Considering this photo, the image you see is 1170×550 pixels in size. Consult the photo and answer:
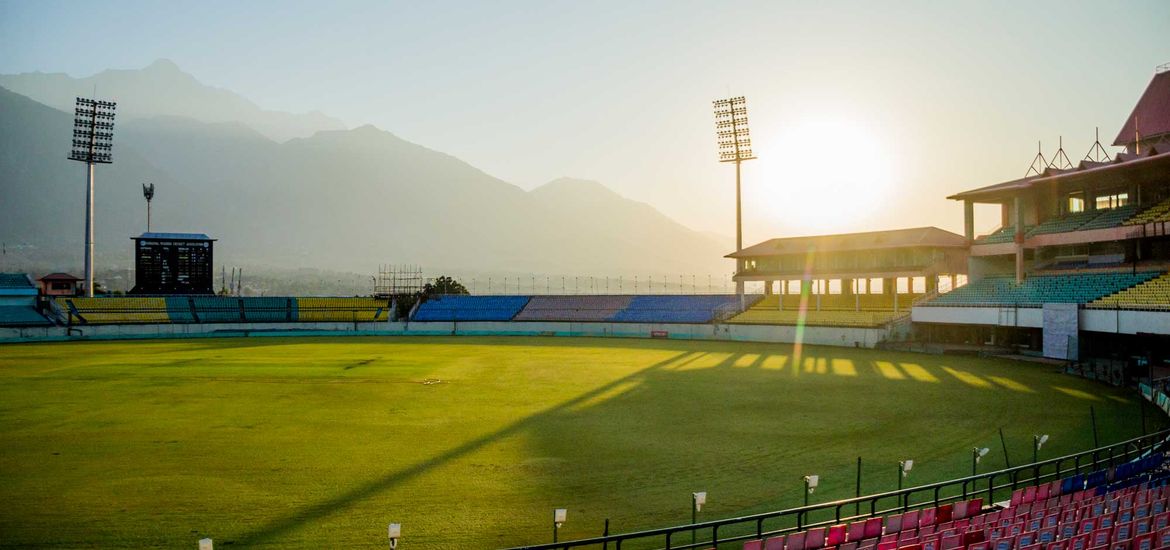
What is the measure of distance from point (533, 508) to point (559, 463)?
423 centimetres

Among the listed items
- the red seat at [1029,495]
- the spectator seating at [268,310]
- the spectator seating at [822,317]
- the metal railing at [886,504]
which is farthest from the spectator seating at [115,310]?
the red seat at [1029,495]

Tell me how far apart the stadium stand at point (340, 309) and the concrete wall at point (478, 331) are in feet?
13.4

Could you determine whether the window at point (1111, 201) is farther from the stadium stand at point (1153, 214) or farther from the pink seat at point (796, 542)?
the pink seat at point (796, 542)

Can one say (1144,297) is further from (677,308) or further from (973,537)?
(677,308)

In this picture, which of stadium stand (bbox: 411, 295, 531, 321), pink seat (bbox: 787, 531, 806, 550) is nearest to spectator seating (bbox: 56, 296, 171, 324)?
stadium stand (bbox: 411, 295, 531, 321)

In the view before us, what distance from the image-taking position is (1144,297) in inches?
1657

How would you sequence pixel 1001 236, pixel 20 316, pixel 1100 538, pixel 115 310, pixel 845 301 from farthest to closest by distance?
pixel 115 310 → pixel 20 316 → pixel 845 301 → pixel 1001 236 → pixel 1100 538

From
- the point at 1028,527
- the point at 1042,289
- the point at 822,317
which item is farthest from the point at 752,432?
the point at 822,317

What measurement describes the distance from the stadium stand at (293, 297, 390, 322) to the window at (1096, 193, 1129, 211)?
74.3m

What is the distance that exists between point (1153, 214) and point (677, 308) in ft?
149

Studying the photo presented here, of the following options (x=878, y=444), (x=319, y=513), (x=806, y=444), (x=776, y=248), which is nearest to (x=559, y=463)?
(x=319, y=513)

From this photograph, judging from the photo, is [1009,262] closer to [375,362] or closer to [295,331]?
[375,362]

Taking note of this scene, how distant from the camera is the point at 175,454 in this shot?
71.2 feet

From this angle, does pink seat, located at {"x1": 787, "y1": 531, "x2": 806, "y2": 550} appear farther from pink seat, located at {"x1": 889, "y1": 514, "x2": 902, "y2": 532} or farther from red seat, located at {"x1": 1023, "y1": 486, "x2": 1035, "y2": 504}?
red seat, located at {"x1": 1023, "y1": 486, "x2": 1035, "y2": 504}
